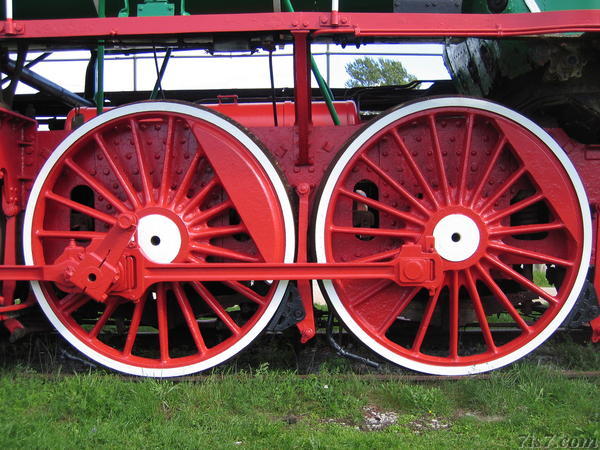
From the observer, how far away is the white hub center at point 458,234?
3.17 metres

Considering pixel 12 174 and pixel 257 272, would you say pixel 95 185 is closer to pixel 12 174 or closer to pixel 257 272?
pixel 12 174

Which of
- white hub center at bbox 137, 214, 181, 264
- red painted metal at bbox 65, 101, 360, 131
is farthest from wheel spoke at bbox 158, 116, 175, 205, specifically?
red painted metal at bbox 65, 101, 360, 131

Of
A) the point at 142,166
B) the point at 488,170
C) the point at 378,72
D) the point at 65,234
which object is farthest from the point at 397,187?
the point at 378,72

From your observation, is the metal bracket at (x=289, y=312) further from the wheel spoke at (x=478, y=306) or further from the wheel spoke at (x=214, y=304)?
the wheel spoke at (x=478, y=306)

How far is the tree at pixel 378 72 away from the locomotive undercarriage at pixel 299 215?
1393 cm

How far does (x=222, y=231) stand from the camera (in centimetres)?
326

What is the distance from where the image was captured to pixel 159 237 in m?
3.16

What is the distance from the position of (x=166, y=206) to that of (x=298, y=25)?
129cm

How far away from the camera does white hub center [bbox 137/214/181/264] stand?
3.15 m

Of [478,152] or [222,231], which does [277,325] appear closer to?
[222,231]

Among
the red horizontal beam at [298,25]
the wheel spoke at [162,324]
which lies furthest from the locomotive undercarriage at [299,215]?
the red horizontal beam at [298,25]

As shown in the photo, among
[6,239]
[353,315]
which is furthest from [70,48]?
[353,315]

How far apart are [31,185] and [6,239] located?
38 centimetres

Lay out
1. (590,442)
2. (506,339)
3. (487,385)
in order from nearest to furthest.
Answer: (590,442) → (487,385) → (506,339)
